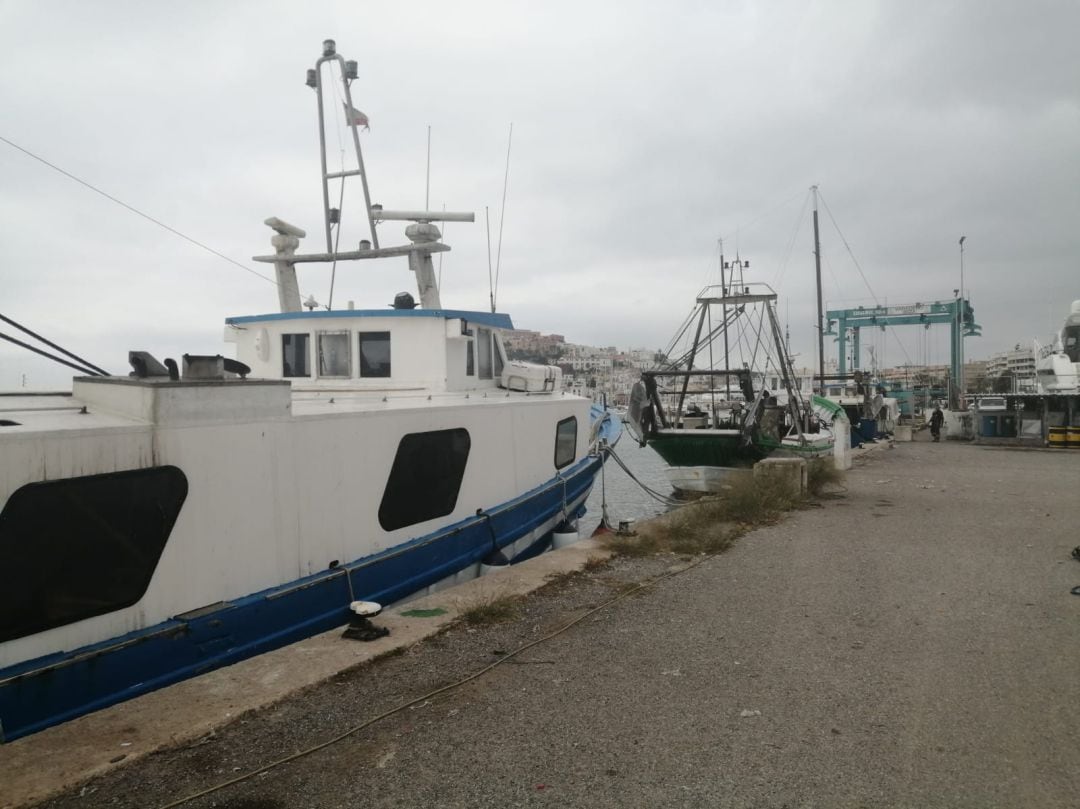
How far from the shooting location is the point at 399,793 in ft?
10.5

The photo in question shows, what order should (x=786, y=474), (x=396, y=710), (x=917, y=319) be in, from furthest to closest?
(x=917, y=319)
(x=786, y=474)
(x=396, y=710)

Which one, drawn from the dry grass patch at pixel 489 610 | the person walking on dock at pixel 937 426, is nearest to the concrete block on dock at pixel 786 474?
the dry grass patch at pixel 489 610

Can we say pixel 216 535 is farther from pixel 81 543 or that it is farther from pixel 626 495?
pixel 626 495

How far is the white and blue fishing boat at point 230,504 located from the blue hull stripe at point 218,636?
12 mm

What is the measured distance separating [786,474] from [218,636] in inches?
371

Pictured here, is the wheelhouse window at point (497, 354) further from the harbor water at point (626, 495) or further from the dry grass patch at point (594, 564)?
the dry grass patch at point (594, 564)

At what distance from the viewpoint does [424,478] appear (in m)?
7.16

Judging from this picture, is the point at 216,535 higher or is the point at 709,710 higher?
the point at 216,535

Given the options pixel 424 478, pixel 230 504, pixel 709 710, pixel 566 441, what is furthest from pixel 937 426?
pixel 230 504

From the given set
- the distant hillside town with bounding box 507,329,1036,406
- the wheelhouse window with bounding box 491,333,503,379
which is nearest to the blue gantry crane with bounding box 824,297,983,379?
the distant hillside town with bounding box 507,329,1036,406

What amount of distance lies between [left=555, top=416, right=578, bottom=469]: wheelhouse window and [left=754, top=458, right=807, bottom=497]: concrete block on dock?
123 inches

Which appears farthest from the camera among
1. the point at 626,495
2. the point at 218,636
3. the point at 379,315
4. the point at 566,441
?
the point at 626,495

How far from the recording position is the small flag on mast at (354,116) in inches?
436

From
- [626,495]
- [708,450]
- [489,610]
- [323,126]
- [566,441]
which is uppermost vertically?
[323,126]
